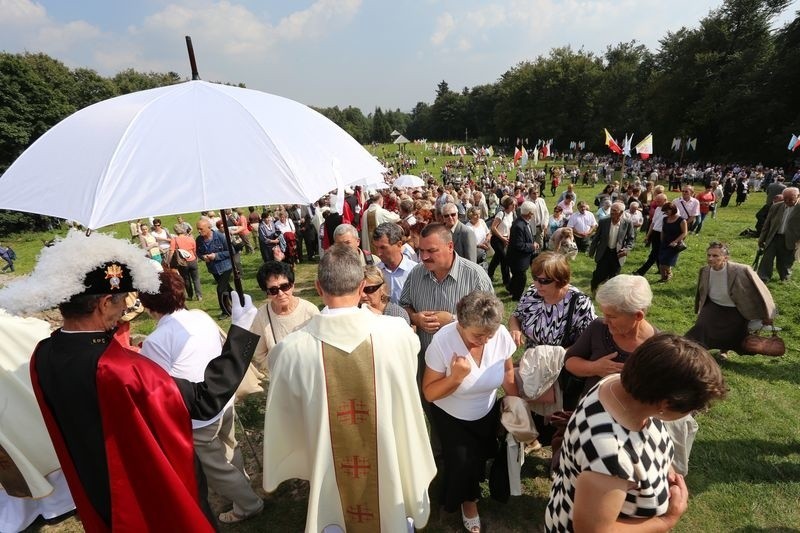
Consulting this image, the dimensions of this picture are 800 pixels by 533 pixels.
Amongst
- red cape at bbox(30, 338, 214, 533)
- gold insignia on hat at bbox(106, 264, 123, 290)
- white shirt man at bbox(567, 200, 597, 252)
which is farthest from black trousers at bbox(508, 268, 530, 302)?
gold insignia on hat at bbox(106, 264, 123, 290)

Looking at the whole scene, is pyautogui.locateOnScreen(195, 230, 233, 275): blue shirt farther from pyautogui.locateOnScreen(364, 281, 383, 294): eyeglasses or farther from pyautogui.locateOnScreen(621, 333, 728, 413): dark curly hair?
pyautogui.locateOnScreen(621, 333, 728, 413): dark curly hair

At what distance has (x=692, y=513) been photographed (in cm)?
326

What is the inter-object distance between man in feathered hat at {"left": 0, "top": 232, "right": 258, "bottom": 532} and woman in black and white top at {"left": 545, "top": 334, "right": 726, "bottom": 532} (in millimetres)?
1874

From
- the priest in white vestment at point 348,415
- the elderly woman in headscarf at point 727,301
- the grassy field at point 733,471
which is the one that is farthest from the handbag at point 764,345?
the priest in white vestment at point 348,415

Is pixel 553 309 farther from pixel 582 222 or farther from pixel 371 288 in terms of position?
pixel 582 222

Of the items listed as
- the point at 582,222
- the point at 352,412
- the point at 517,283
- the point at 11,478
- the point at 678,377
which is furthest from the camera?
the point at 582,222

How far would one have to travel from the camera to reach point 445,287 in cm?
347

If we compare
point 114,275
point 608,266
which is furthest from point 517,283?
point 114,275

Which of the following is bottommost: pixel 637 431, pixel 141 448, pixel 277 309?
pixel 141 448

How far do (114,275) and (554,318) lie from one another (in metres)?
3.04

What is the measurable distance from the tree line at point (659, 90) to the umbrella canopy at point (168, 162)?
33.5 m

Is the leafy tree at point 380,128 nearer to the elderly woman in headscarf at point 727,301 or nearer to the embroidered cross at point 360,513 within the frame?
the elderly woman in headscarf at point 727,301

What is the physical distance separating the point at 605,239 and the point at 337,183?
6.74 m

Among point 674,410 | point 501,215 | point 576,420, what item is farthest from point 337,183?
point 501,215
